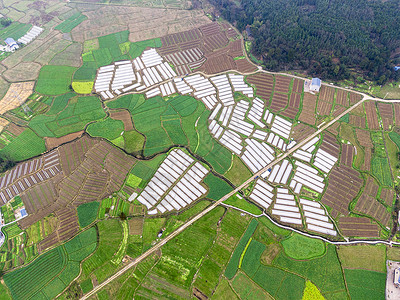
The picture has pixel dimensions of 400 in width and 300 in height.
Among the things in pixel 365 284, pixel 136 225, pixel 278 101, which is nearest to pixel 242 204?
pixel 136 225

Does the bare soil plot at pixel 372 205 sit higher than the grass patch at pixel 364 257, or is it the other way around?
the bare soil plot at pixel 372 205

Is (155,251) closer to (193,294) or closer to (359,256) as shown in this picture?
(193,294)

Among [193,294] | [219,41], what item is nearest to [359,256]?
[193,294]

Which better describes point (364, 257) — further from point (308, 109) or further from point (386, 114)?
point (386, 114)

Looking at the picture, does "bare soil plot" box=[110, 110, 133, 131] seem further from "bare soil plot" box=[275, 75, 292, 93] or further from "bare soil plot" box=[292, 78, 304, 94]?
"bare soil plot" box=[292, 78, 304, 94]

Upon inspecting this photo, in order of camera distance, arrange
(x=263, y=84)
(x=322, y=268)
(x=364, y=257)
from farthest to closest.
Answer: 1. (x=263, y=84)
2. (x=364, y=257)
3. (x=322, y=268)

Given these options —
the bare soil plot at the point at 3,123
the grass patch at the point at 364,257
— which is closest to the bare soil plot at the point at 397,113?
the grass patch at the point at 364,257

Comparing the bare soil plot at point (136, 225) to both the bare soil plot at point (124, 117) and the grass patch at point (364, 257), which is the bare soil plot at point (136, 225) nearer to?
the bare soil plot at point (124, 117)
